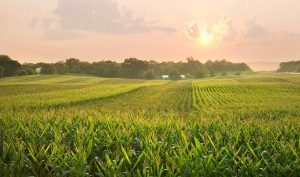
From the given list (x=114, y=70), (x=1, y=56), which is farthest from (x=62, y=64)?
(x=1, y=56)

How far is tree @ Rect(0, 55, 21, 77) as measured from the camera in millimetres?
121269

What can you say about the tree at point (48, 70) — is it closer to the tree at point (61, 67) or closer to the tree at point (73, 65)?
the tree at point (61, 67)

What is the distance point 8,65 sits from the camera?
12331 centimetres

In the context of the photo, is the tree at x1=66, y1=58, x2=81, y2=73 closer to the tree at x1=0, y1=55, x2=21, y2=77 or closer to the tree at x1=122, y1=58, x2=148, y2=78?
the tree at x1=122, y1=58, x2=148, y2=78

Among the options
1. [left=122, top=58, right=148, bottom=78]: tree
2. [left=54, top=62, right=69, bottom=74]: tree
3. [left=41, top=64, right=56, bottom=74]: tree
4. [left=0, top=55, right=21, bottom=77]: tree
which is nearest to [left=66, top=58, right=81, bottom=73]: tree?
[left=54, top=62, right=69, bottom=74]: tree

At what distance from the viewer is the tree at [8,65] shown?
4774 inches

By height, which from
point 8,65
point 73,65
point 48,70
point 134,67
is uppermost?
point 8,65

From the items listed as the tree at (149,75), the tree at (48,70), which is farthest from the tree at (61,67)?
the tree at (149,75)

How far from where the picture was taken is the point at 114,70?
158 meters

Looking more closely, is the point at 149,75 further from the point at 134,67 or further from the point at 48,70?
the point at 48,70

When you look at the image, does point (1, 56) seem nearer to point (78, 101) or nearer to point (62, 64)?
point (62, 64)

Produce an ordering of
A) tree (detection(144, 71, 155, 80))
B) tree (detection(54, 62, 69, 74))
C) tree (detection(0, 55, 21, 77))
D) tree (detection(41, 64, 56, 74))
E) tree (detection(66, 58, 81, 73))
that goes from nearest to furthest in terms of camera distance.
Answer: tree (detection(0, 55, 21, 77)), tree (detection(41, 64, 56, 74)), tree (detection(54, 62, 69, 74)), tree (detection(66, 58, 81, 73)), tree (detection(144, 71, 155, 80))

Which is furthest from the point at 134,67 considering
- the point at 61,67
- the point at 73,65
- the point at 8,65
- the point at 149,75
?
the point at 8,65

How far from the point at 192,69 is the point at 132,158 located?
634 feet
